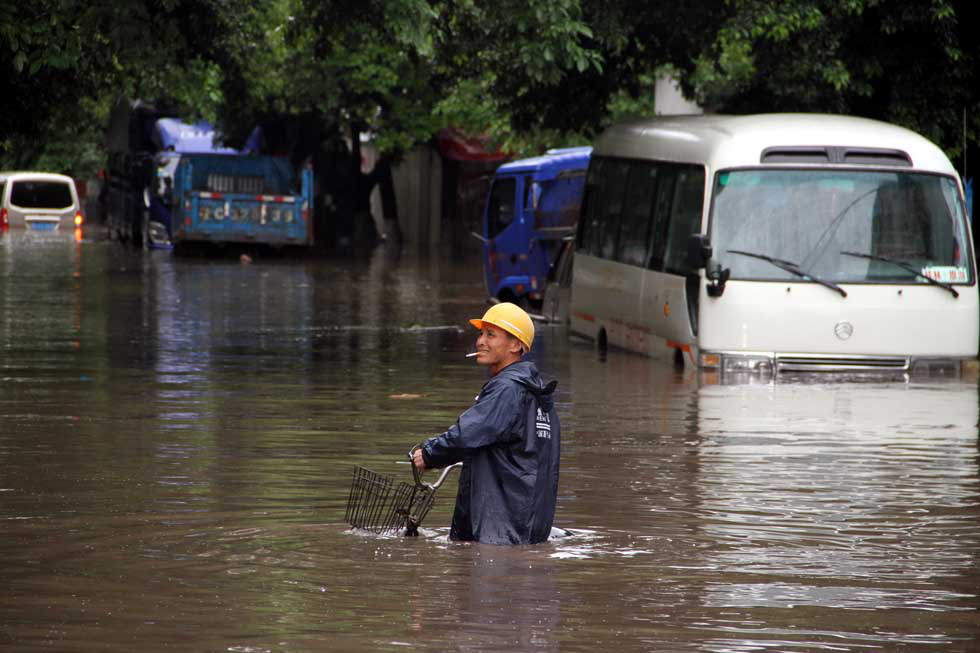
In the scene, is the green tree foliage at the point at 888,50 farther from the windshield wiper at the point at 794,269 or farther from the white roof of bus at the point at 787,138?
the windshield wiper at the point at 794,269

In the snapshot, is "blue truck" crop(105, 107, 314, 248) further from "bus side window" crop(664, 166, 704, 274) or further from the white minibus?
the white minibus

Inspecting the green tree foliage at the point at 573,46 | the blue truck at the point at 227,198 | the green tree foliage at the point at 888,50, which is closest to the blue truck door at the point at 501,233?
the green tree foliage at the point at 573,46

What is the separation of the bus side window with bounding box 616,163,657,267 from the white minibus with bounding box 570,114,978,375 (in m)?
1.42

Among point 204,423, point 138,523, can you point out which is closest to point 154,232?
point 204,423

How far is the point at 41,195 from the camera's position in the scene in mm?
53375

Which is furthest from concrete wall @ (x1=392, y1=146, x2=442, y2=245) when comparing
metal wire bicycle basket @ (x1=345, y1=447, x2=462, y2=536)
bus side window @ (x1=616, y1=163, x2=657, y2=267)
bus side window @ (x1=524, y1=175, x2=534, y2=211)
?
metal wire bicycle basket @ (x1=345, y1=447, x2=462, y2=536)

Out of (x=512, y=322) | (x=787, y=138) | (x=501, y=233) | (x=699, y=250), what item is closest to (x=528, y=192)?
A: (x=501, y=233)

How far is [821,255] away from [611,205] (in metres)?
4.46

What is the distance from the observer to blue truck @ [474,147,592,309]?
29.1 metres

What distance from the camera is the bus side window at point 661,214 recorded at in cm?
2020

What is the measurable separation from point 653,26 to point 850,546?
16967mm

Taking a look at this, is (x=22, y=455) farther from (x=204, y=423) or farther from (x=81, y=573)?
(x=81, y=573)

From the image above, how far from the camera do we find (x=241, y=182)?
45.5m

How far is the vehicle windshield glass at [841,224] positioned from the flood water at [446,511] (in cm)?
114
